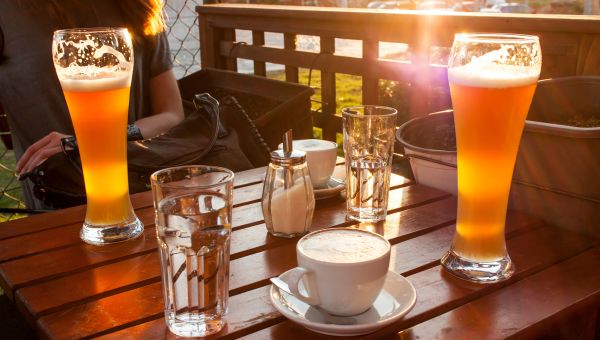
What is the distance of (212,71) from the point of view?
3.14m

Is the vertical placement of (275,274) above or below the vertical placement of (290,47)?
below

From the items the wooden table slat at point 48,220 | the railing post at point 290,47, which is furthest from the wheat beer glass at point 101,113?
the railing post at point 290,47

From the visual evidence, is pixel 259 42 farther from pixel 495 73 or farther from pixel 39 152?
pixel 495 73

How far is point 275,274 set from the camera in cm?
115

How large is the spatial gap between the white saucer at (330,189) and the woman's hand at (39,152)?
2.65 ft

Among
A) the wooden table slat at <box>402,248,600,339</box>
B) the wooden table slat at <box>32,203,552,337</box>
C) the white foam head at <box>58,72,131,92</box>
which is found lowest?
the wooden table slat at <box>402,248,600,339</box>

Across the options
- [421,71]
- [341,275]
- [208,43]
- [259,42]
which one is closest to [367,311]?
[341,275]

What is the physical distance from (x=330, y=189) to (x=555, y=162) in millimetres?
493

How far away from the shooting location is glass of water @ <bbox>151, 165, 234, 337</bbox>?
0.97m

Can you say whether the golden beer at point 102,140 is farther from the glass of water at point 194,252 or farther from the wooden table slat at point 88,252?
the glass of water at point 194,252

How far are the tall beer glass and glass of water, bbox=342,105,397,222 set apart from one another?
0.28 metres

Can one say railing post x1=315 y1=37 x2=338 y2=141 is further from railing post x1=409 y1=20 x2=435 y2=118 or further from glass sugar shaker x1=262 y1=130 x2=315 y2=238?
glass sugar shaker x1=262 y1=130 x2=315 y2=238

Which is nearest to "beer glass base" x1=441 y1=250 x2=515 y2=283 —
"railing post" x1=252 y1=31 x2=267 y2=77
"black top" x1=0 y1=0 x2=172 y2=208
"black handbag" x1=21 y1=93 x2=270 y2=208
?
"black handbag" x1=21 y1=93 x2=270 y2=208

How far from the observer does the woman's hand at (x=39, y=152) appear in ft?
6.14
